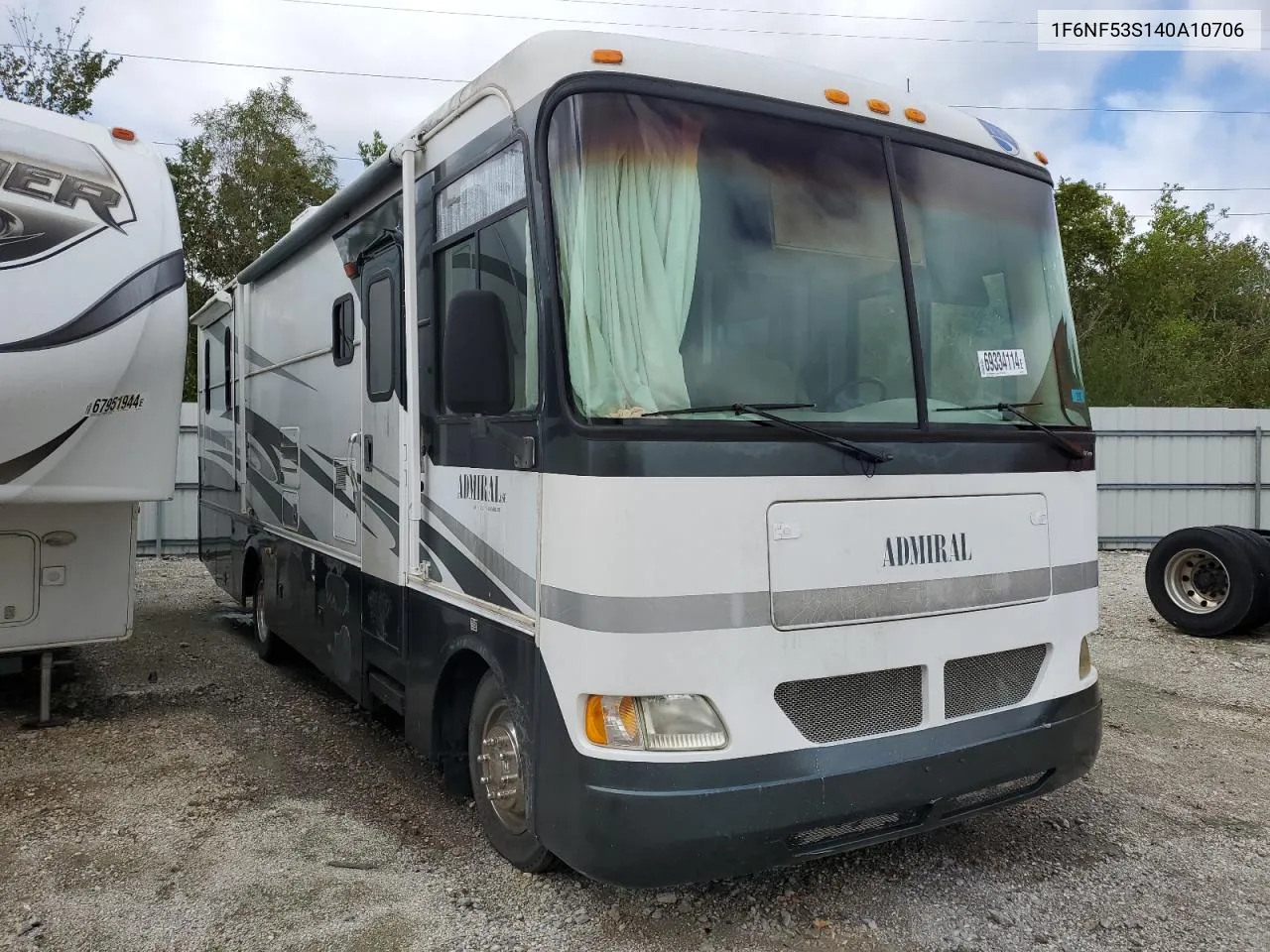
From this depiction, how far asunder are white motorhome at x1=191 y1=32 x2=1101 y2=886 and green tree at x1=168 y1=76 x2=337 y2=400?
21513 mm

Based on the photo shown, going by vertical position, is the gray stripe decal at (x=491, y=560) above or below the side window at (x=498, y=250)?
below

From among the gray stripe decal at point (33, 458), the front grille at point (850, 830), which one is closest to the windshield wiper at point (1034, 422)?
the front grille at point (850, 830)

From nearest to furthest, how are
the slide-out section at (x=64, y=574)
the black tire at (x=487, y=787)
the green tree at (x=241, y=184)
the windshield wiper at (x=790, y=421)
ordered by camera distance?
1. the windshield wiper at (x=790, y=421)
2. the black tire at (x=487, y=787)
3. the slide-out section at (x=64, y=574)
4. the green tree at (x=241, y=184)

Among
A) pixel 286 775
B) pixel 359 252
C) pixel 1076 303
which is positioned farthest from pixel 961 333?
pixel 1076 303

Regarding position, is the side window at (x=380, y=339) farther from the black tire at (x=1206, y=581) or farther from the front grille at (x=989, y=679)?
the black tire at (x=1206, y=581)

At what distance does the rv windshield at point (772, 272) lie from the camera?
313 centimetres

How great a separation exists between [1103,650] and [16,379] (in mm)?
7451

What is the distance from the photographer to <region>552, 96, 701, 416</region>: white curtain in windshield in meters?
3.09

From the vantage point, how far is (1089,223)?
93.9ft

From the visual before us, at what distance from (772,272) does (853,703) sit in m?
1.41

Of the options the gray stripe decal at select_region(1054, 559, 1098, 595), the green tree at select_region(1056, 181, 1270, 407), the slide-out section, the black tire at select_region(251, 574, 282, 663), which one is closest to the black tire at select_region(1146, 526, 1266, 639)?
the gray stripe decal at select_region(1054, 559, 1098, 595)

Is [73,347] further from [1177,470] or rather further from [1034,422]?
[1177,470]

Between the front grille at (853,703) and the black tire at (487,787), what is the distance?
0.88 m

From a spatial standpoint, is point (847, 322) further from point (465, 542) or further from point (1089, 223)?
point (1089, 223)
